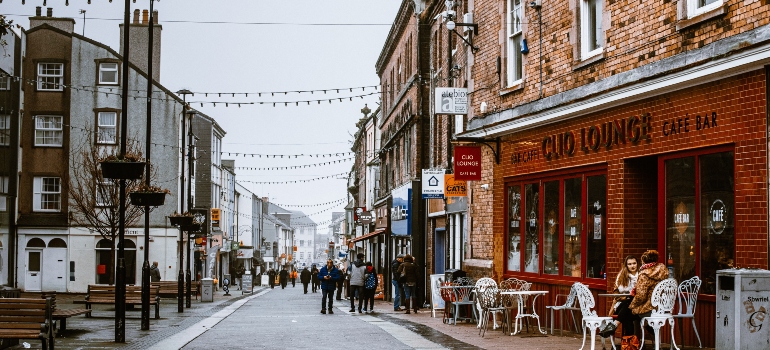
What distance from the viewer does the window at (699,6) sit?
13383mm

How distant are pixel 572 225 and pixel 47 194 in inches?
1417

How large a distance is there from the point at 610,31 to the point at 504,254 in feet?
22.6

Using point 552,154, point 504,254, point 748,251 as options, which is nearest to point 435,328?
point 504,254

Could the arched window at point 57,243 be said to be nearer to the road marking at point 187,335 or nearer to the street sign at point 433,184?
the road marking at point 187,335

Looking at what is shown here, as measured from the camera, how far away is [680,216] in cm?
1470

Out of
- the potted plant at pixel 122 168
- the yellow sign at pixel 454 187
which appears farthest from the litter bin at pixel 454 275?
the potted plant at pixel 122 168

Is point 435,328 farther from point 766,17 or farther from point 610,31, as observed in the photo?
point 766,17

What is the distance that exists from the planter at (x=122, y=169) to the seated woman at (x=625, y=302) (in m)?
8.37

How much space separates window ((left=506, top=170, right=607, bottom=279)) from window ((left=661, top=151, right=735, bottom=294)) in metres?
2.41

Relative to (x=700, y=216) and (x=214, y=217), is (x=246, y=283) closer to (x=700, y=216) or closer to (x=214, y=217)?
(x=214, y=217)

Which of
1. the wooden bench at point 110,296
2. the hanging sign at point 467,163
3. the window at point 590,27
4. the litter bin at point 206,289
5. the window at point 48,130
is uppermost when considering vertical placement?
the window at point 48,130

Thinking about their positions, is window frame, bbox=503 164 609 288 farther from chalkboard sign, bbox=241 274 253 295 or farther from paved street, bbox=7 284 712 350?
chalkboard sign, bbox=241 274 253 295

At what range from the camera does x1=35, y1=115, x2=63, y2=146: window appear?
4828cm

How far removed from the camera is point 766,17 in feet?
39.3
